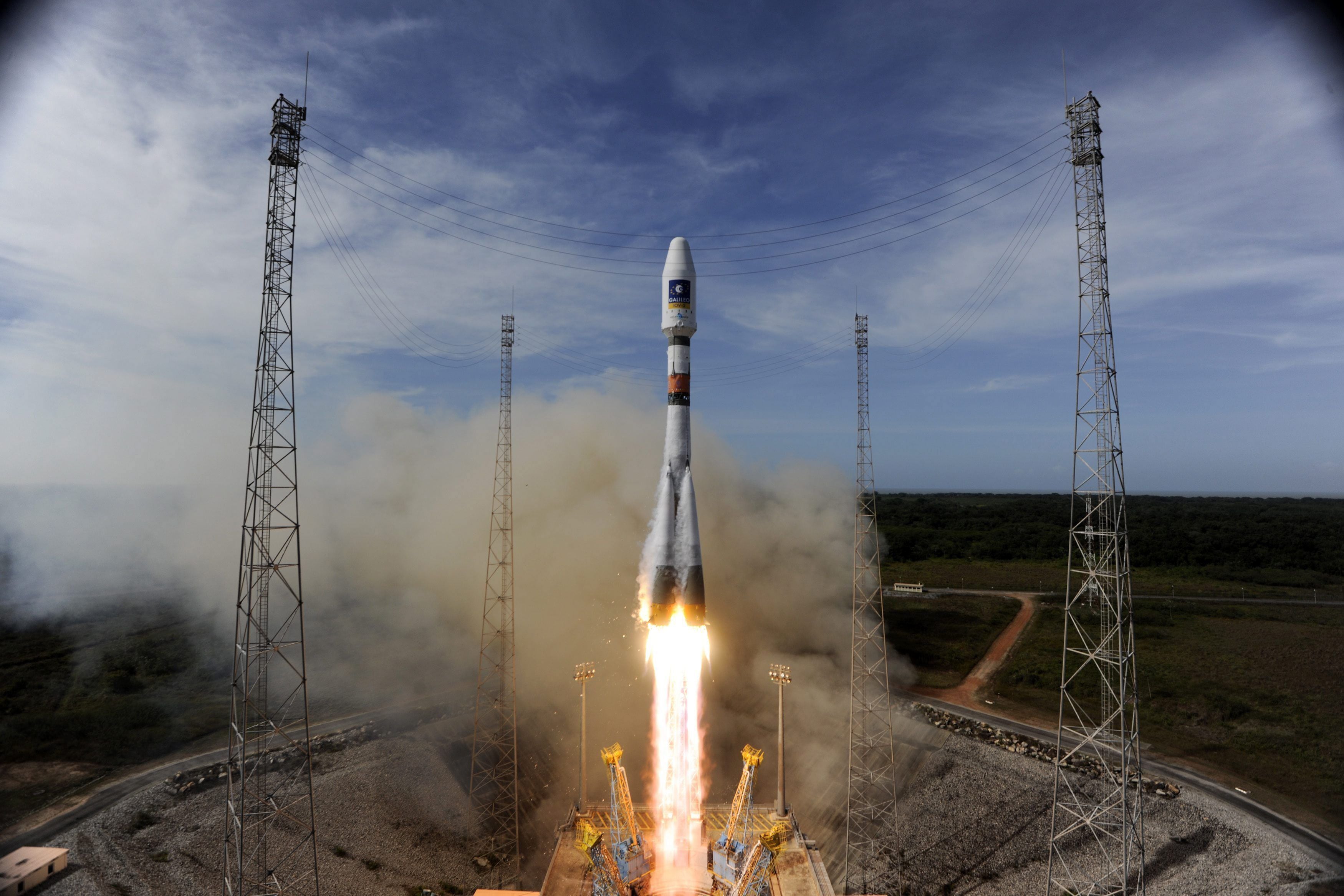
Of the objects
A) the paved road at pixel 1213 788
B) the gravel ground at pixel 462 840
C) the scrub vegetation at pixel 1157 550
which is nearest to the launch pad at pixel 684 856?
the gravel ground at pixel 462 840

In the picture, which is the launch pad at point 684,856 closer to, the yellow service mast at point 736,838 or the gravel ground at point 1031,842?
the yellow service mast at point 736,838

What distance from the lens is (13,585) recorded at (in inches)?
2392

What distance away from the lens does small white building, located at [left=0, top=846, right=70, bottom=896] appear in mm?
21641

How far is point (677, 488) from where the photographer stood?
75.8 feet

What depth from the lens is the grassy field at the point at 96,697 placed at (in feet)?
105

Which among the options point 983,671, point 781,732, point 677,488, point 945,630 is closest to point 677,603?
point 677,488

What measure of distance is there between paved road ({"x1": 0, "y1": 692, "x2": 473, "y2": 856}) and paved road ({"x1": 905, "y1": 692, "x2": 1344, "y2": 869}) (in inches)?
1255

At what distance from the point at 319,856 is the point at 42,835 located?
11.2 meters

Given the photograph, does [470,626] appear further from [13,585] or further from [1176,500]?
[1176,500]

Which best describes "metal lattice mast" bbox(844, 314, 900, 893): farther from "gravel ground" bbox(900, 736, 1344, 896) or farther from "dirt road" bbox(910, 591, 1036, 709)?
"dirt road" bbox(910, 591, 1036, 709)

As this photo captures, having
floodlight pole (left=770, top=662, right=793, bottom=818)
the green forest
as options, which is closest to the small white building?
floodlight pole (left=770, top=662, right=793, bottom=818)

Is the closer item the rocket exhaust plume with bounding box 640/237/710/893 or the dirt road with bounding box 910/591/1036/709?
the rocket exhaust plume with bounding box 640/237/710/893

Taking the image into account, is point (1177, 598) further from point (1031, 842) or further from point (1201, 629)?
point (1031, 842)

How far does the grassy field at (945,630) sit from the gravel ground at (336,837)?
31.9 meters
